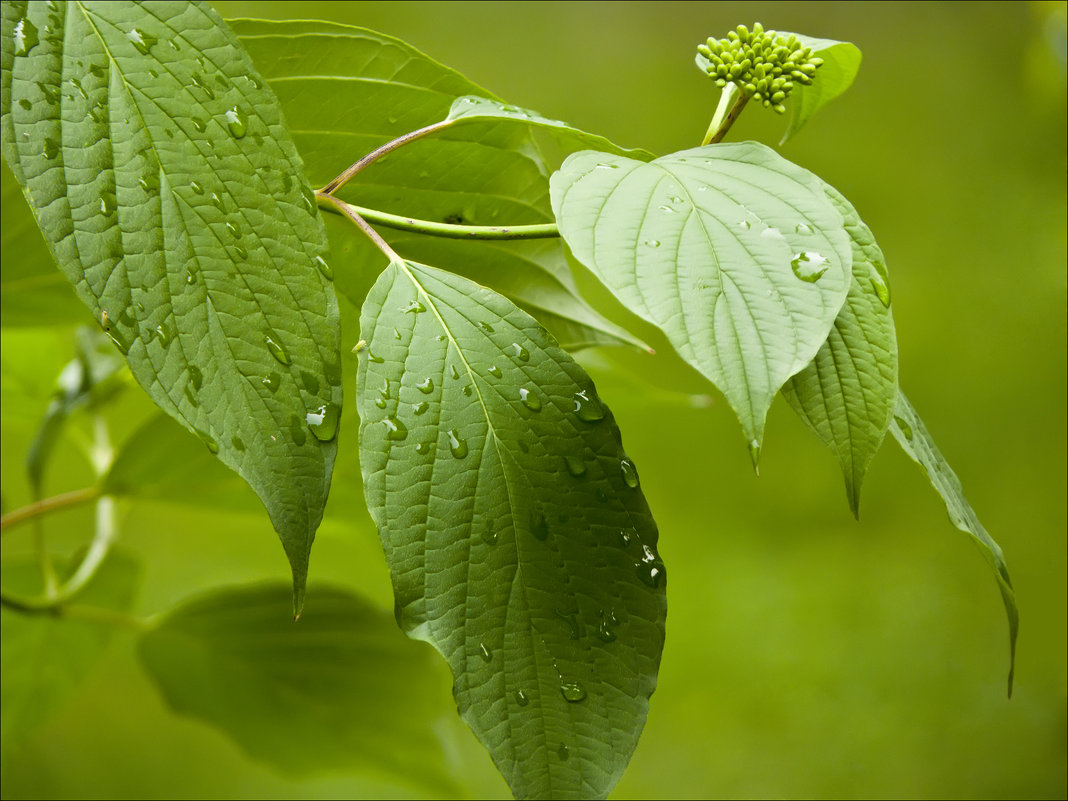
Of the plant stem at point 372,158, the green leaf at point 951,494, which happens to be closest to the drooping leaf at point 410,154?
the plant stem at point 372,158

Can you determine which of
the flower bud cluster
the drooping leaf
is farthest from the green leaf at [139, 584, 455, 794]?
the flower bud cluster

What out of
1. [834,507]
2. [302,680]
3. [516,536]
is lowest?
[834,507]

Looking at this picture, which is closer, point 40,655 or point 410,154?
point 410,154

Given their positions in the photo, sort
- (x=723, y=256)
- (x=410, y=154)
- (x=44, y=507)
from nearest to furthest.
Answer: (x=723, y=256), (x=410, y=154), (x=44, y=507)


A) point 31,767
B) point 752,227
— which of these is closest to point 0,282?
point 752,227

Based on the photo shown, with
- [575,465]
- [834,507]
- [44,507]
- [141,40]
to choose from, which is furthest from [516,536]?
[834,507]

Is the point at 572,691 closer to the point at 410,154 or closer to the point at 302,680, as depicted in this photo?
the point at 410,154
